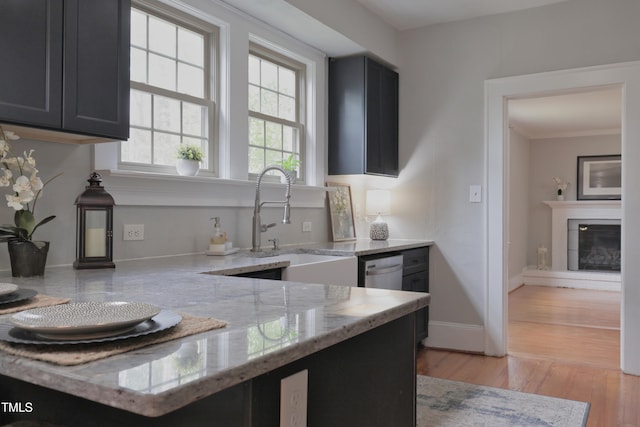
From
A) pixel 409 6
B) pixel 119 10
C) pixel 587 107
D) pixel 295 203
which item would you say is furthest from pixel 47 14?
pixel 587 107

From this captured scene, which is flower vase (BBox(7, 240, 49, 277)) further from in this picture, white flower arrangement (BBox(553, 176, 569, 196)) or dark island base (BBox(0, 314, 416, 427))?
white flower arrangement (BBox(553, 176, 569, 196))

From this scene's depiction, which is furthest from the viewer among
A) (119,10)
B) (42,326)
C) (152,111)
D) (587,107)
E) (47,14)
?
(587,107)

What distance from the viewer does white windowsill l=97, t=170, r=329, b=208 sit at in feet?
8.70

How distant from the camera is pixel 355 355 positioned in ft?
4.41

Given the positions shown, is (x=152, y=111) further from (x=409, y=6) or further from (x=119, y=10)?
(x=409, y=6)

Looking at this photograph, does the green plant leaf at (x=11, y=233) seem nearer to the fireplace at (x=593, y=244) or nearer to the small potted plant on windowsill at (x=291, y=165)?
the small potted plant on windowsill at (x=291, y=165)

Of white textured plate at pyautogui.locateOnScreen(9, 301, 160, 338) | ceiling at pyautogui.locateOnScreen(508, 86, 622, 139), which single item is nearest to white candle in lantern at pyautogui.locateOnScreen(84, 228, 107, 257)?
white textured plate at pyautogui.locateOnScreen(9, 301, 160, 338)

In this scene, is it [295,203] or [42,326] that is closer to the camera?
[42,326]

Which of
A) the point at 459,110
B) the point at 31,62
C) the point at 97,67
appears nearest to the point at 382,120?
the point at 459,110

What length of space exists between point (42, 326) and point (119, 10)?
168 centimetres

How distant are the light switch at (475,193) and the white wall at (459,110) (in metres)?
0.04

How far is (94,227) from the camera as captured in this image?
2340 mm

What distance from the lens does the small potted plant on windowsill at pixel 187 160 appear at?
3008 mm

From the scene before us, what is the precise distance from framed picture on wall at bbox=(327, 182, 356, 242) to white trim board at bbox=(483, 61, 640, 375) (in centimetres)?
110
